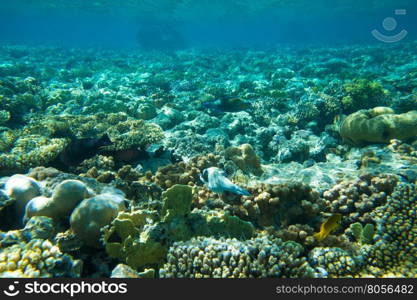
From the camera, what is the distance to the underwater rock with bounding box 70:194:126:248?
3.57 m

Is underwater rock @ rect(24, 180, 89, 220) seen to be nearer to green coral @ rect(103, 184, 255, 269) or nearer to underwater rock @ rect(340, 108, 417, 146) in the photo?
green coral @ rect(103, 184, 255, 269)

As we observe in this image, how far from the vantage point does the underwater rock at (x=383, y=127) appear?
23.2 ft

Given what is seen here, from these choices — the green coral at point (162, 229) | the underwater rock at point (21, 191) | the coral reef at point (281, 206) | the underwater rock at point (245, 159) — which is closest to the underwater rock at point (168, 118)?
the underwater rock at point (245, 159)

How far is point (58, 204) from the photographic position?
382 cm

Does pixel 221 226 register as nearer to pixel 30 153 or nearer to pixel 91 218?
pixel 91 218

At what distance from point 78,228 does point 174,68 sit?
20.2 metres

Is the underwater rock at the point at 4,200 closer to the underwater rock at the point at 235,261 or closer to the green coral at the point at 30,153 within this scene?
the green coral at the point at 30,153

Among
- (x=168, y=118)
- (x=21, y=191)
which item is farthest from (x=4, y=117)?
(x=21, y=191)

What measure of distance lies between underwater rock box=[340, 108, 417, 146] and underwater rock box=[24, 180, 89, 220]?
7.21 m

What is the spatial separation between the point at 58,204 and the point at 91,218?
626 millimetres

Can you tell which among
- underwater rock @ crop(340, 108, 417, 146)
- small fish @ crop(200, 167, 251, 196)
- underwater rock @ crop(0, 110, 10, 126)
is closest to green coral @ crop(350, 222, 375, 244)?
small fish @ crop(200, 167, 251, 196)

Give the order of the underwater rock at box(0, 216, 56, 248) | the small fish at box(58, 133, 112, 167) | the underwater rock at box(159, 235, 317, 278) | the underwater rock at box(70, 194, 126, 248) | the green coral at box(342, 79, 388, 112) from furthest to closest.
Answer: the green coral at box(342, 79, 388, 112) < the small fish at box(58, 133, 112, 167) < the underwater rock at box(70, 194, 126, 248) < the underwater rock at box(0, 216, 56, 248) < the underwater rock at box(159, 235, 317, 278)

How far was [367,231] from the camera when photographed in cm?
365

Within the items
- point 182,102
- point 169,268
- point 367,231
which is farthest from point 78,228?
point 182,102
